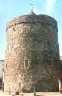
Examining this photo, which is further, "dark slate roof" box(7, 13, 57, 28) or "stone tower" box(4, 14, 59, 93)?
"dark slate roof" box(7, 13, 57, 28)

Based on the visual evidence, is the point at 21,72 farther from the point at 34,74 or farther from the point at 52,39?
the point at 52,39

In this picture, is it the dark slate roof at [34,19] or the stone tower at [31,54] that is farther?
the dark slate roof at [34,19]

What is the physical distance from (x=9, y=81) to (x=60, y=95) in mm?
5295

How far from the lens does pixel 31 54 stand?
58.2ft

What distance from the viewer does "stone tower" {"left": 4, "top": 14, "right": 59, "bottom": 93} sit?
17562mm

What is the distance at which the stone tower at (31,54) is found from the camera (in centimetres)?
1756

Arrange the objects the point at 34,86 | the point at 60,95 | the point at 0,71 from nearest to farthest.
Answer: the point at 60,95
the point at 34,86
the point at 0,71

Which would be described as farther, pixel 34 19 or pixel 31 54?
pixel 34 19

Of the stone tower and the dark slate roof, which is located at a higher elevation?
the dark slate roof

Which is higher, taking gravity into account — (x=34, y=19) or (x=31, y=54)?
(x=34, y=19)

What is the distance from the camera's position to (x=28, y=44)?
17859 millimetres

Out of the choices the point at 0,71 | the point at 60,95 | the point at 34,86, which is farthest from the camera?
the point at 0,71

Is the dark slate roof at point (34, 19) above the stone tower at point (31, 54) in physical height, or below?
above

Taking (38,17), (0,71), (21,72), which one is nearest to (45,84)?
(21,72)
